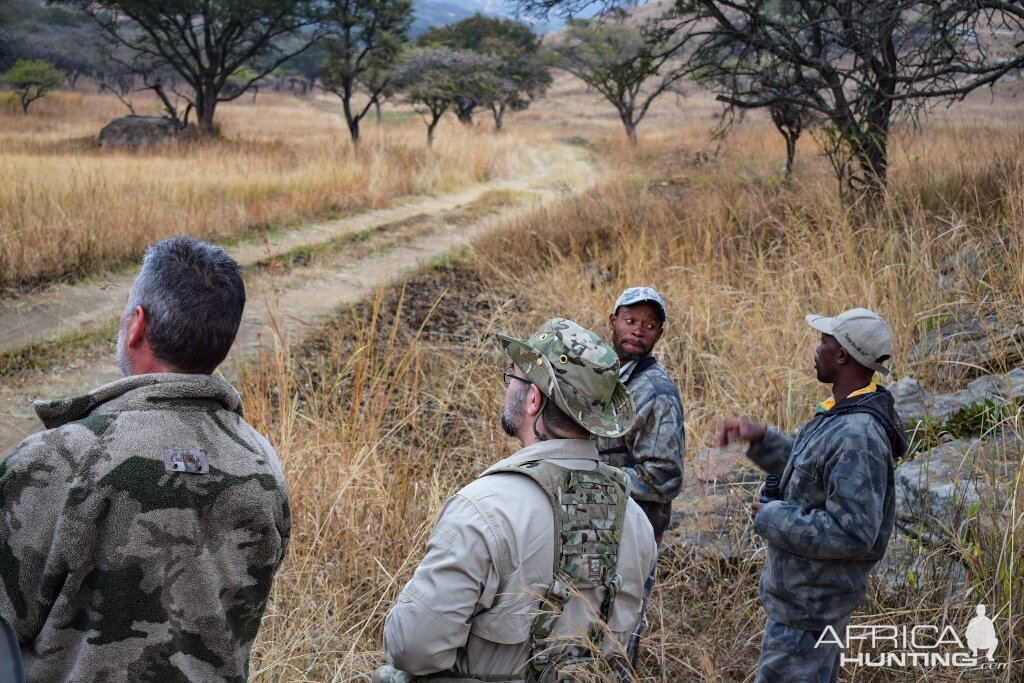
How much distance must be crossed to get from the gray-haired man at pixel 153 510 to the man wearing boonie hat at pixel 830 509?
1.44 metres

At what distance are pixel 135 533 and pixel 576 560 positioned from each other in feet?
2.74

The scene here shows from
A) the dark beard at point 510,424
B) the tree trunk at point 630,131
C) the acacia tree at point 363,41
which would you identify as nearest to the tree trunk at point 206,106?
the acacia tree at point 363,41

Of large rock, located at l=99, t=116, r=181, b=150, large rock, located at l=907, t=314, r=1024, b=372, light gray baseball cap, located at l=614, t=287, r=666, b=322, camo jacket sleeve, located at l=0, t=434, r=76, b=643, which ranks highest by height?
large rock, located at l=99, t=116, r=181, b=150

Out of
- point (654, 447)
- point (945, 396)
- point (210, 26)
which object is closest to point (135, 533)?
point (654, 447)

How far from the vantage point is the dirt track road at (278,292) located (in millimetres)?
5719

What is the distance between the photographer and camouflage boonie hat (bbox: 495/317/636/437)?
1.92 meters

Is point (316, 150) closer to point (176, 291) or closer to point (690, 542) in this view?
point (690, 542)

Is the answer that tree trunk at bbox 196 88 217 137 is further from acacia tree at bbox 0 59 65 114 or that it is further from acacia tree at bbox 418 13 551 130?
acacia tree at bbox 418 13 551 130

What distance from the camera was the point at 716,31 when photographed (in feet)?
30.3

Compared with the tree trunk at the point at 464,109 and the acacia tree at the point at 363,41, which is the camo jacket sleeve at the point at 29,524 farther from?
the tree trunk at the point at 464,109

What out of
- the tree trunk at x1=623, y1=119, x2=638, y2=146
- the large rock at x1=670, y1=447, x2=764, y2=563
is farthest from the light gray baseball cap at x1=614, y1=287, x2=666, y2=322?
the tree trunk at x1=623, y1=119, x2=638, y2=146

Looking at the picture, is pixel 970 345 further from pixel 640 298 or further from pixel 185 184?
pixel 185 184

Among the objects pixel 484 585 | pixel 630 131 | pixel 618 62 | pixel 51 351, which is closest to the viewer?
pixel 484 585

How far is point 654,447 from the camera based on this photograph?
112 inches
